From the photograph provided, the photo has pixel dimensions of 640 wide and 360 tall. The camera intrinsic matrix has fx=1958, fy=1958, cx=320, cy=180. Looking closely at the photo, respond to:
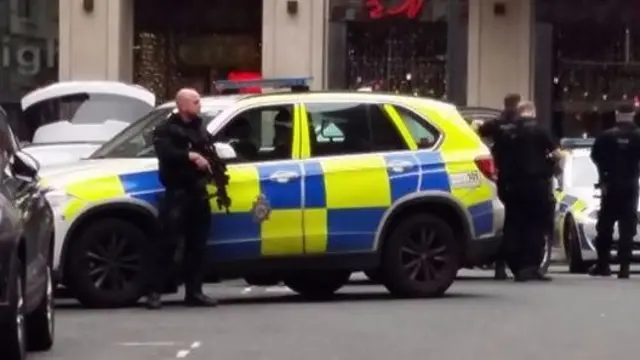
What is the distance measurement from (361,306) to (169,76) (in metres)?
18.2

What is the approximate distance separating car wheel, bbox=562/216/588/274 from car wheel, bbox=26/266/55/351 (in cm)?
1048

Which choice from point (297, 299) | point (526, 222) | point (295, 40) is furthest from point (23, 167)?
point (295, 40)

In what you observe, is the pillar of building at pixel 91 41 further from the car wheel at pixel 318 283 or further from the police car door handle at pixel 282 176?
the police car door handle at pixel 282 176

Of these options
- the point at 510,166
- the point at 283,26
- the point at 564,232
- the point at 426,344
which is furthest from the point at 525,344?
the point at 283,26

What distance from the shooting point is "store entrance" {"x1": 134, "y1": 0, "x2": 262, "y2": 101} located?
3325 cm

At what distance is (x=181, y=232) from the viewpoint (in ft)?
49.0

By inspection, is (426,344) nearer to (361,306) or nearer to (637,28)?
(361,306)

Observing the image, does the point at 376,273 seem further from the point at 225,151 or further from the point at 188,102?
the point at 188,102

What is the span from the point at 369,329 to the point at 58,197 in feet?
9.39

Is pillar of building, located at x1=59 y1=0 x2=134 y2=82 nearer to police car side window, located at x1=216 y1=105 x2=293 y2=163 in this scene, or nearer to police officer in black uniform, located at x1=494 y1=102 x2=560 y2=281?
police officer in black uniform, located at x1=494 y1=102 x2=560 y2=281

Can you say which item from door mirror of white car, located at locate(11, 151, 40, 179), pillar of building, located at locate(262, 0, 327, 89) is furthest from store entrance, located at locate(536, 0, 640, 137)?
door mirror of white car, located at locate(11, 151, 40, 179)

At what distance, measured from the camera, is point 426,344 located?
41.6 ft

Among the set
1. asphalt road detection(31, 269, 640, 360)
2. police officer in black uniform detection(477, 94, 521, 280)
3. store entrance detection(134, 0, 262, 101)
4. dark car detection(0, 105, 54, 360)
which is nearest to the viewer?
dark car detection(0, 105, 54, 360)

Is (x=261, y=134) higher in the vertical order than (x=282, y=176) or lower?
higher
